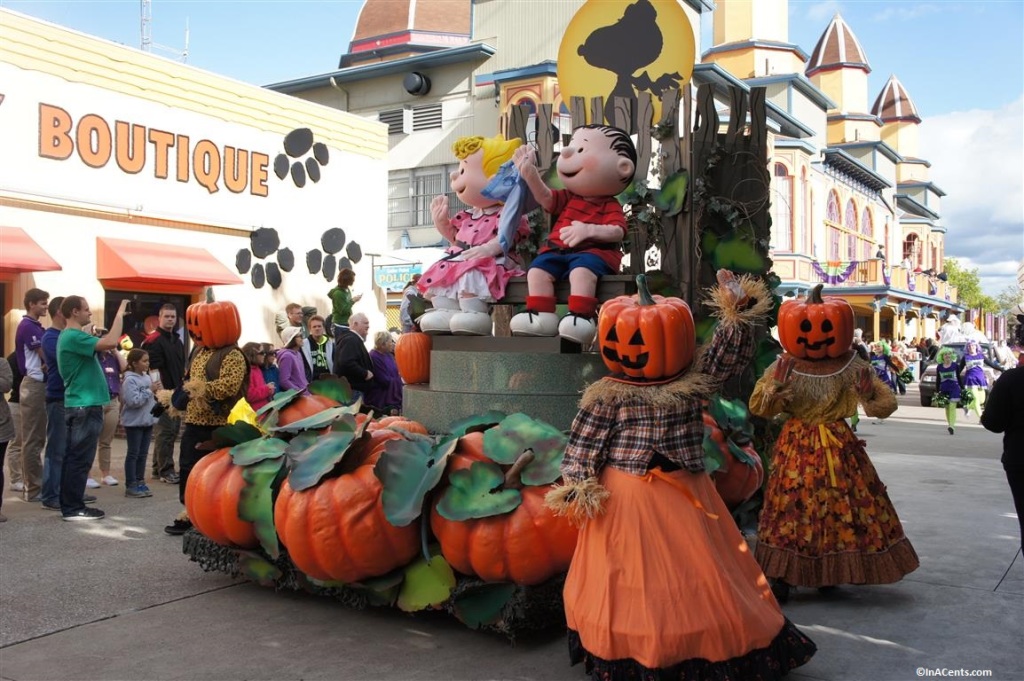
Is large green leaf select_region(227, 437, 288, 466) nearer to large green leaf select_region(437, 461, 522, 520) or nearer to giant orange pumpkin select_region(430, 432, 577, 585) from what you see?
large green leaf select_region(437, 461, 522, 520)

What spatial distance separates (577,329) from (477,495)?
1367 millimetres

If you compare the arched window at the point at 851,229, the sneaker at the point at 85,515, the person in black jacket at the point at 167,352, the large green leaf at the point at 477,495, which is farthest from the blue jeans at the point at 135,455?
the arched window at the point at 851,229

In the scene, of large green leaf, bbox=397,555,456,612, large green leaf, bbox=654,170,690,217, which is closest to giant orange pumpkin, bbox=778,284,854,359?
large green leaf, bbox=654,170,690,217

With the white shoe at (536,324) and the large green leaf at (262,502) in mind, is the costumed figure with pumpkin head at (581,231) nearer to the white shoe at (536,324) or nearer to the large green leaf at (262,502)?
the white shoe at (536,324)

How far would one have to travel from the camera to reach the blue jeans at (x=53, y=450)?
6.95 m

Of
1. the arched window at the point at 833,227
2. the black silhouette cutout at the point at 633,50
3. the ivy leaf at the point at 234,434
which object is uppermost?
the arched window at the point at 833,227

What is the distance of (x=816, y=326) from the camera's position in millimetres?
4746

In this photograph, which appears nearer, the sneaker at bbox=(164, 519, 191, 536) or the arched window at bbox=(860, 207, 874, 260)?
the sneaker at bbox=(164, 519, 191, 536)

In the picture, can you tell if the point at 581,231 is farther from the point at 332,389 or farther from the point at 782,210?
the point at 782,210

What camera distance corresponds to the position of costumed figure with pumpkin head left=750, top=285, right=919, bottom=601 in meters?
4.63

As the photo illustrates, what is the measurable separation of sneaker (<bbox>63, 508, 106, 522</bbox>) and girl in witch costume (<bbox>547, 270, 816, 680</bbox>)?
14.8 feet

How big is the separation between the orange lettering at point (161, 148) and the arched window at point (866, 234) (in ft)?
97.0

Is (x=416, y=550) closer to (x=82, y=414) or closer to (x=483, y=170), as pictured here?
(x=483, y=170)

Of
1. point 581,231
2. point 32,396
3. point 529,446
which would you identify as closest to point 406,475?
point 529,446
